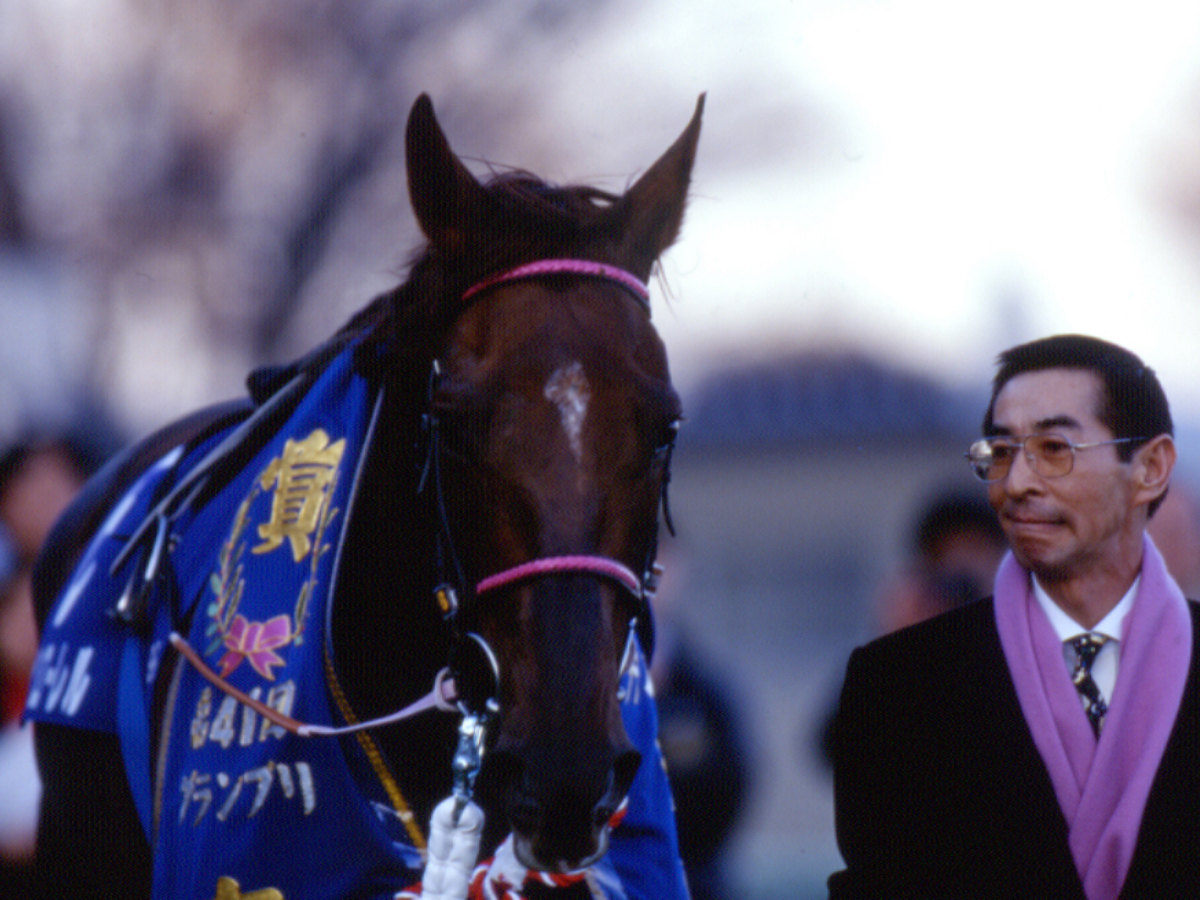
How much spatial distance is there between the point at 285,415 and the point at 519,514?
115 cm

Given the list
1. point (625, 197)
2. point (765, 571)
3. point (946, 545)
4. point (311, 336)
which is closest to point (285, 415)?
point (625, 197)

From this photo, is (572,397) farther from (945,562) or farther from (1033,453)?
(945,562)

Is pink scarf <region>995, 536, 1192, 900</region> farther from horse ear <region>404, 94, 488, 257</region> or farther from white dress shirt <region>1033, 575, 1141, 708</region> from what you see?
horse ear <region>404, 94, 488, 257</region>

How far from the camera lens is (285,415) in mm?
3010

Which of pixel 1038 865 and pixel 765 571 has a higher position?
pixel 765 571

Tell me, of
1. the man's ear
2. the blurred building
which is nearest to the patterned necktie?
the man's ear

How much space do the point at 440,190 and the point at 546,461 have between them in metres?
0.66

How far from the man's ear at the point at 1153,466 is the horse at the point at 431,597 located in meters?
1.00

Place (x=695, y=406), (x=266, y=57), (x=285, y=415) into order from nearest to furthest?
1. (x=285, y=415)
2. (x=266, y=57)
3. (x=695, y=406)

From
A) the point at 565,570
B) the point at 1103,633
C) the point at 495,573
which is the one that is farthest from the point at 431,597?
the point at 1103,633

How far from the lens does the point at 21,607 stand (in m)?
4.93

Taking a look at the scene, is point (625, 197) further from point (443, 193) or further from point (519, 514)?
point (519, 514)

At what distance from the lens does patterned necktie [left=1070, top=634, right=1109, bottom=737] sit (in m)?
2.48

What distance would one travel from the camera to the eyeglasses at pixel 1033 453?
8.26ft
